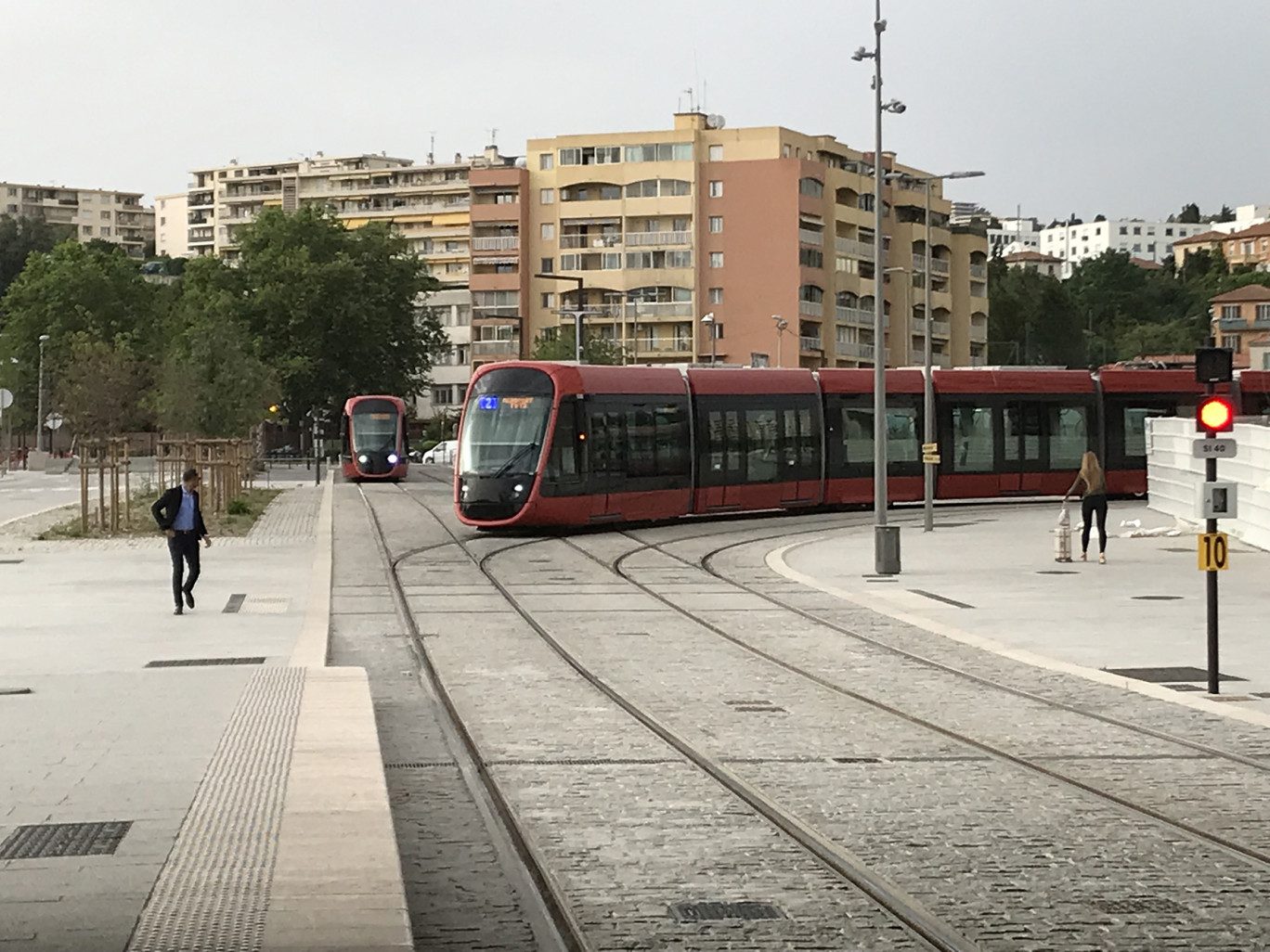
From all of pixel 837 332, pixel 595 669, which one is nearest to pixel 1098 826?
pixel 595 669

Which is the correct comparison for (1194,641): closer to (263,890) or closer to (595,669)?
(595,669)

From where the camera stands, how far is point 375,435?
73.1m

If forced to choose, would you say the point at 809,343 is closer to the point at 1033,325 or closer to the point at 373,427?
the point at 1033,325

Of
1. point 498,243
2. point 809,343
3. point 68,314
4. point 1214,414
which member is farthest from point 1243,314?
point 1214,414

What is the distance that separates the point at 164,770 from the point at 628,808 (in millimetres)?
2631

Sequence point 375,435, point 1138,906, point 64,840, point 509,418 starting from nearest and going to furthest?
point 1138,906 → point 64,840 → point 509,418 → point 375,435

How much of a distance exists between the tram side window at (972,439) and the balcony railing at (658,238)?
77.4 metres

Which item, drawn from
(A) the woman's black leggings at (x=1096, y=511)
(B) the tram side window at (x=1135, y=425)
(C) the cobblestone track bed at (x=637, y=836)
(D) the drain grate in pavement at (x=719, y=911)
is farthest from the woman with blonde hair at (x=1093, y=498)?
(D) the drain grate in pavement at (x=719, y=911)

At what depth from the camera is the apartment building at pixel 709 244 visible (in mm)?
122375

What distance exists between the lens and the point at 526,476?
36438 mm

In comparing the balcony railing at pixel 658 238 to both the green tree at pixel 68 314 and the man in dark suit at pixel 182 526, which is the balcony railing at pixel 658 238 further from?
the man in dark suit at pixel 182 526

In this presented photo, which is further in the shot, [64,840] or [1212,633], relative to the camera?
[1212,633]

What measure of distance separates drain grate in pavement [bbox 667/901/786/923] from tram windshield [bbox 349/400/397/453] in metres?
65.4

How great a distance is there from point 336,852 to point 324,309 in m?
97.6
